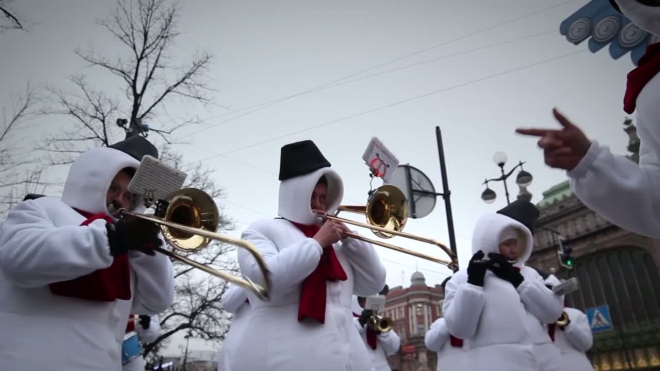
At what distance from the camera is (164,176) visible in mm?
2830

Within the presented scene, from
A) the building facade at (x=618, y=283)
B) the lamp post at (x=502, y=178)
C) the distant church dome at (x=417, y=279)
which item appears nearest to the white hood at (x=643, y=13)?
the lamp post at (x=502, y=178)

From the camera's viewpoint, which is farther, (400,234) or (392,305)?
(392,305)

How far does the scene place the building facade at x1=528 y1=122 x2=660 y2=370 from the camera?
30344mm

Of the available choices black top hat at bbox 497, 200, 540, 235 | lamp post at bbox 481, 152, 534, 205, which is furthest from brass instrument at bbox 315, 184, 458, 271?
lamp post at bbox 481, 152, 534, 205

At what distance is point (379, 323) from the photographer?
Result: 747cm

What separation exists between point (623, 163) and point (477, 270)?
3.00 metres

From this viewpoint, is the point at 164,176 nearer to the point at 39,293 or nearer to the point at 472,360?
the point at 39,293

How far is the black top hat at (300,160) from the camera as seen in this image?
3.72 metres

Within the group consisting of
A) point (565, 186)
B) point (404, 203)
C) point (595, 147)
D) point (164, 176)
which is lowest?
point (595, 147)

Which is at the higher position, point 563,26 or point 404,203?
point 563,26

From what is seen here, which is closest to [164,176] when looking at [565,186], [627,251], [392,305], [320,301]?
[320,301]

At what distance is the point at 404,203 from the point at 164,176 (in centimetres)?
244

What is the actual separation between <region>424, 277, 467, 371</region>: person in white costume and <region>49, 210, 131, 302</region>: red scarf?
3985 millimetres

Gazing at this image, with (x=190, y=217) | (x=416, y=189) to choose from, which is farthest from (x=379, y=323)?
(x=190, y=217)
